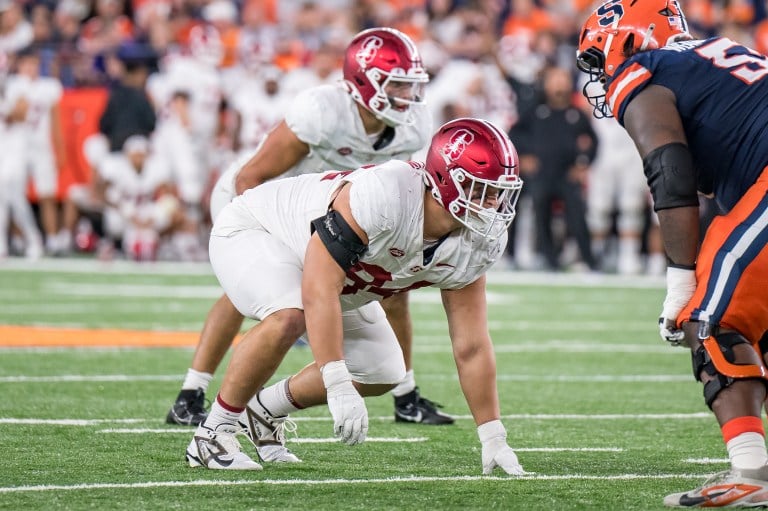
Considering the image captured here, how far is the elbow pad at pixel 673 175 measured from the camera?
3.75 metres

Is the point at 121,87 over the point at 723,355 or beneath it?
beneath

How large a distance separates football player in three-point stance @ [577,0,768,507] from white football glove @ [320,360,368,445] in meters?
0.90

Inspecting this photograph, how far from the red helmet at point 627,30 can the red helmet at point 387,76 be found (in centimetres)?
128

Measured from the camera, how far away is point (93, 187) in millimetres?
14312

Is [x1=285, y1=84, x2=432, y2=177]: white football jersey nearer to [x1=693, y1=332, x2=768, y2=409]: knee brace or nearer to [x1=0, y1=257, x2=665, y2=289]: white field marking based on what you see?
[x1=693, y1=332, x2=768, y2=409]: knee brace

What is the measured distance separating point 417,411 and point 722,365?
6.63 feet

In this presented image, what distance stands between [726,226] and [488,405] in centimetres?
95

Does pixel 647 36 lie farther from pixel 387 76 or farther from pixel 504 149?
pixel 387 76

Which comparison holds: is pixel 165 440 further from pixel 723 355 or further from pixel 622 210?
pixel 622 210

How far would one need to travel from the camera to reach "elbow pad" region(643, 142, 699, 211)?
375 cm

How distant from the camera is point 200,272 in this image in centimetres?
1298

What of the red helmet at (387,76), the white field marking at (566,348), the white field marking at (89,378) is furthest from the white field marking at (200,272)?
the red helmet at (387,76)

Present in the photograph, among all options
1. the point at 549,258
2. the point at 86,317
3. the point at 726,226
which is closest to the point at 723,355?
the point at 726,226

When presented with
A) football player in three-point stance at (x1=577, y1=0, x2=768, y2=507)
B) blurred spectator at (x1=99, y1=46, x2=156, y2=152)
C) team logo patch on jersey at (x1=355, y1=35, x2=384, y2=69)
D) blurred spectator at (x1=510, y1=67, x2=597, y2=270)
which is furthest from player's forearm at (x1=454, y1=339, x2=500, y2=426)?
blurred spectator at (x1=99, y1=46, x2=156, y2=152)
